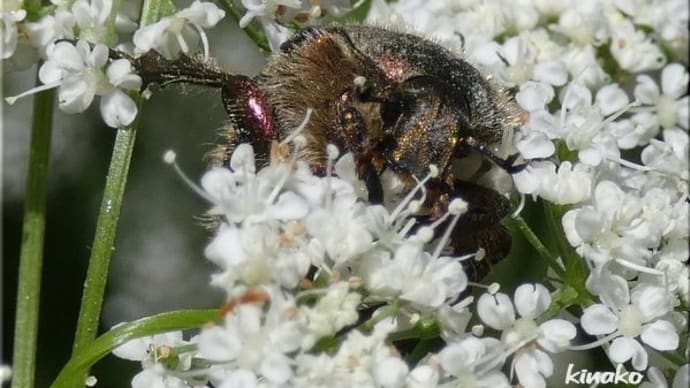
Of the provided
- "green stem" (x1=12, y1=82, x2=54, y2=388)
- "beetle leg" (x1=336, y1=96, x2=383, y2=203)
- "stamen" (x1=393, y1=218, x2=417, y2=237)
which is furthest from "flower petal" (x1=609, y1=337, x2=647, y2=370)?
"green stem" (x1=12, y1=82, x2=54, y2=388)

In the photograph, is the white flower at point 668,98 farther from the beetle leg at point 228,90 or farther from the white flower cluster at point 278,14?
the beetle leg at point 228,90

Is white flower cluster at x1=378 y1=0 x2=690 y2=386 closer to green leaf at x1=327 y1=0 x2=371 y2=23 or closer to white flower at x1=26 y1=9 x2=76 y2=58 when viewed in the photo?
green leaf at x1=327 y1=0 x2=371 y2=23

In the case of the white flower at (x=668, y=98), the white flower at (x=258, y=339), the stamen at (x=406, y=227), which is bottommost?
the white flower at (x=668, y=98)

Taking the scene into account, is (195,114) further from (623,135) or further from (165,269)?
(623,135)

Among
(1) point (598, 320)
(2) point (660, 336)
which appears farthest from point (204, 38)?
(2) point (660, 336)

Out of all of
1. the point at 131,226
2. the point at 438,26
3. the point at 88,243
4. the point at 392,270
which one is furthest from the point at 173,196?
the point at 392,270

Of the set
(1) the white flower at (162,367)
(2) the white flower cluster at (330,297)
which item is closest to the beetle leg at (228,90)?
(2) the white flower cluster at (330,297)
